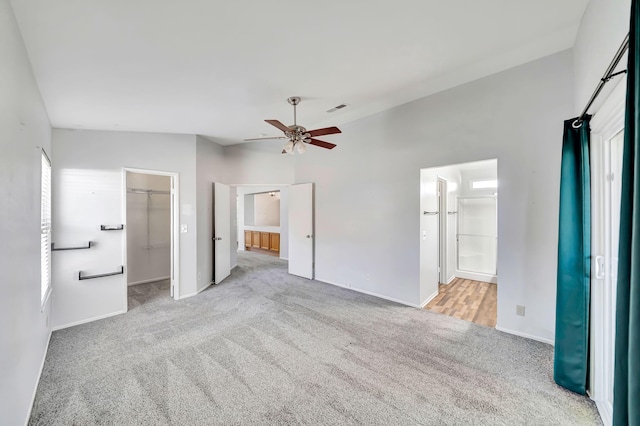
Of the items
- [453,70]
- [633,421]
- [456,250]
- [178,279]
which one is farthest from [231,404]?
[456,250]

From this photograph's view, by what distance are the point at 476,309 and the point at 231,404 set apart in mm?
3439

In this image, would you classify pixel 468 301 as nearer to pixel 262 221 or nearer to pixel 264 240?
pixel 264 240

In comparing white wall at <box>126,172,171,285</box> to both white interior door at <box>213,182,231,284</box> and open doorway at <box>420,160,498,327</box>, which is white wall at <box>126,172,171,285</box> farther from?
open doorway at <box>420,160,498,327</box>

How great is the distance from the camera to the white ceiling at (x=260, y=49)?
1.81 m

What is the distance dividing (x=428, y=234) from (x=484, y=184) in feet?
7.54

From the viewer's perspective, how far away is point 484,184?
17.4 ft

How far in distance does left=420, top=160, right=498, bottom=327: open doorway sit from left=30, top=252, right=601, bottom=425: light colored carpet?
74 cm

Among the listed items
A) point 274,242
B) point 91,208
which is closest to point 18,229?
Result: point 91,208

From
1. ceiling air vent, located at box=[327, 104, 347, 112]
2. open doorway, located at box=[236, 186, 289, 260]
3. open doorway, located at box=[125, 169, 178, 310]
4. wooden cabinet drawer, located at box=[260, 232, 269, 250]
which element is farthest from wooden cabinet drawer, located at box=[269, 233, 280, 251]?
ceiling air vent, located at box=[327, 104, 347, 112]

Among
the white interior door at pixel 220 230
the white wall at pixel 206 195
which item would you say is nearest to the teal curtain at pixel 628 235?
the white wall at pixel 206 195

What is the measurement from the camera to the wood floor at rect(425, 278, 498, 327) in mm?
3490

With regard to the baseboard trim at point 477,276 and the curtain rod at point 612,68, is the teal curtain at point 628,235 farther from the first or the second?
the baseboard trim at point 477,276

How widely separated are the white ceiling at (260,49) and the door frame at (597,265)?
3.48ft

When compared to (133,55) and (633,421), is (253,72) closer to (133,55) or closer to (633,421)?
(133,55)
